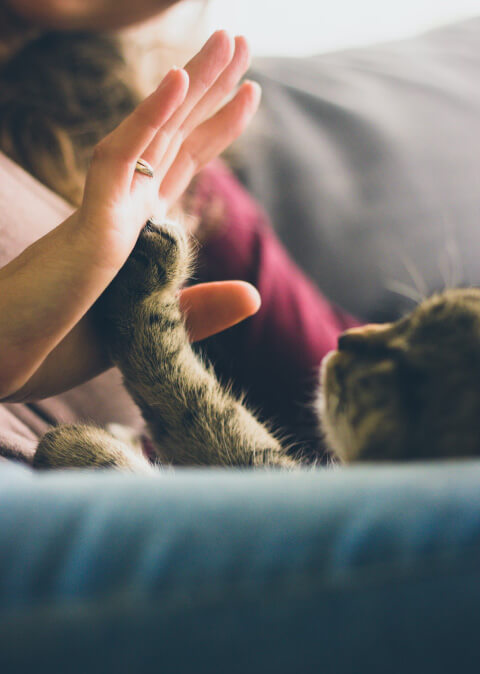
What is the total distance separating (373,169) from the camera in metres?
0.84

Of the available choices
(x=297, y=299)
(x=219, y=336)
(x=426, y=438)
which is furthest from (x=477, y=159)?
(x=426, y=438)

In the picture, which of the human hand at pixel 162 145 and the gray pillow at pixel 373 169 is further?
the gray pillow at pixel 373 169

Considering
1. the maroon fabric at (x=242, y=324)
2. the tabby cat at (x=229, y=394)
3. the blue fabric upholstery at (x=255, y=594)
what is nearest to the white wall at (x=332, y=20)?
the maroon fabric at (x=242, y=324)

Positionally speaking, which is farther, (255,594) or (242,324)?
(242,324)

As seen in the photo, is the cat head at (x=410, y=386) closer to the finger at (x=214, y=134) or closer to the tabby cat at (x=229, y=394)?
the tabby cat at (x=229, y=394)

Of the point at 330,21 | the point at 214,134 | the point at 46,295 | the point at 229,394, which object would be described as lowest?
the point at 229,394

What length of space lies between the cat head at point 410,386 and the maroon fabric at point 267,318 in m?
0.19

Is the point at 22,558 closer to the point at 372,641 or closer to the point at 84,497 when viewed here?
the point at 84,497

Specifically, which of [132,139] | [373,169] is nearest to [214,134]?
[132,139]

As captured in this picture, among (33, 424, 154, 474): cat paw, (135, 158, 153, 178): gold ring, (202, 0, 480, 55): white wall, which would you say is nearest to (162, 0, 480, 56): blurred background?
(202, 0, 480, 55): white wall

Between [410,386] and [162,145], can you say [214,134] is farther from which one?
[410,386]

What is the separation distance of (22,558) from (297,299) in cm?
58

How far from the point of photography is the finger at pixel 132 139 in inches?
17.2

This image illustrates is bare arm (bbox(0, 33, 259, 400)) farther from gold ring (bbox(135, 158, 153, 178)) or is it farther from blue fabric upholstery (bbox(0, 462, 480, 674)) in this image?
→ blue fabric upholstery (bbox(0, 462, 480, 674))
